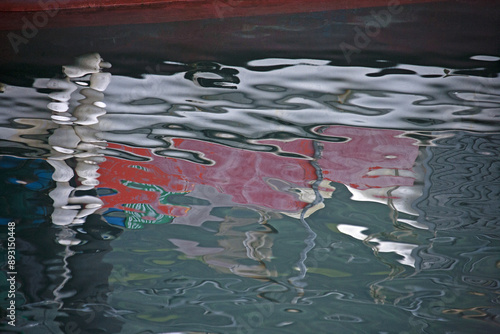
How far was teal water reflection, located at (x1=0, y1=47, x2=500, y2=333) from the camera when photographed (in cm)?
106

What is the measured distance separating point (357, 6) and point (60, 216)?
86.6 inches

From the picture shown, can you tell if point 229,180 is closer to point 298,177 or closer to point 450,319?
point 298,177
